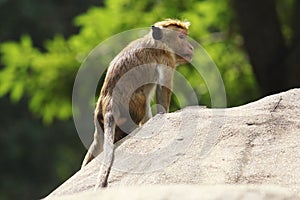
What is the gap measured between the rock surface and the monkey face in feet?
3.19

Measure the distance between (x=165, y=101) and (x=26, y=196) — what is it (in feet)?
66.4

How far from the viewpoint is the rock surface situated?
23.5ft

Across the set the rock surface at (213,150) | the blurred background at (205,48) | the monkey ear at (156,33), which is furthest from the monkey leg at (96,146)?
the blurred background at (205,48)

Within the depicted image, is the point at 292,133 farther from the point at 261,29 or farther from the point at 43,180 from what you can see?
the point at 43,180

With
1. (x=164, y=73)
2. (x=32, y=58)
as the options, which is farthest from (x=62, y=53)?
(x=164, y=73)

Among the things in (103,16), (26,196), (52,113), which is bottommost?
(26,196)

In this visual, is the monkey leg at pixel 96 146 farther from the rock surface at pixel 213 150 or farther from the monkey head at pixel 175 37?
the monkey head at pixel 175 37

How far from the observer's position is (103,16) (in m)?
13.9

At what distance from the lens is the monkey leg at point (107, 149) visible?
23.9 feet

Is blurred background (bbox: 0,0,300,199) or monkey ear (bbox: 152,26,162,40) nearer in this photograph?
monkey ear (bbox: 152,26,162,40)

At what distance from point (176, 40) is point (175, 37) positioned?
31 millimetres

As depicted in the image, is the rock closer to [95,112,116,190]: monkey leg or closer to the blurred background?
[95,112,116,190]: monkey leg

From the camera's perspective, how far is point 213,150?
7.47 metres

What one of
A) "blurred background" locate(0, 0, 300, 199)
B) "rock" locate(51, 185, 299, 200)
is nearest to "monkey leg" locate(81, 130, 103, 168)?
"rock" locate(51, 185, 299, 200)
